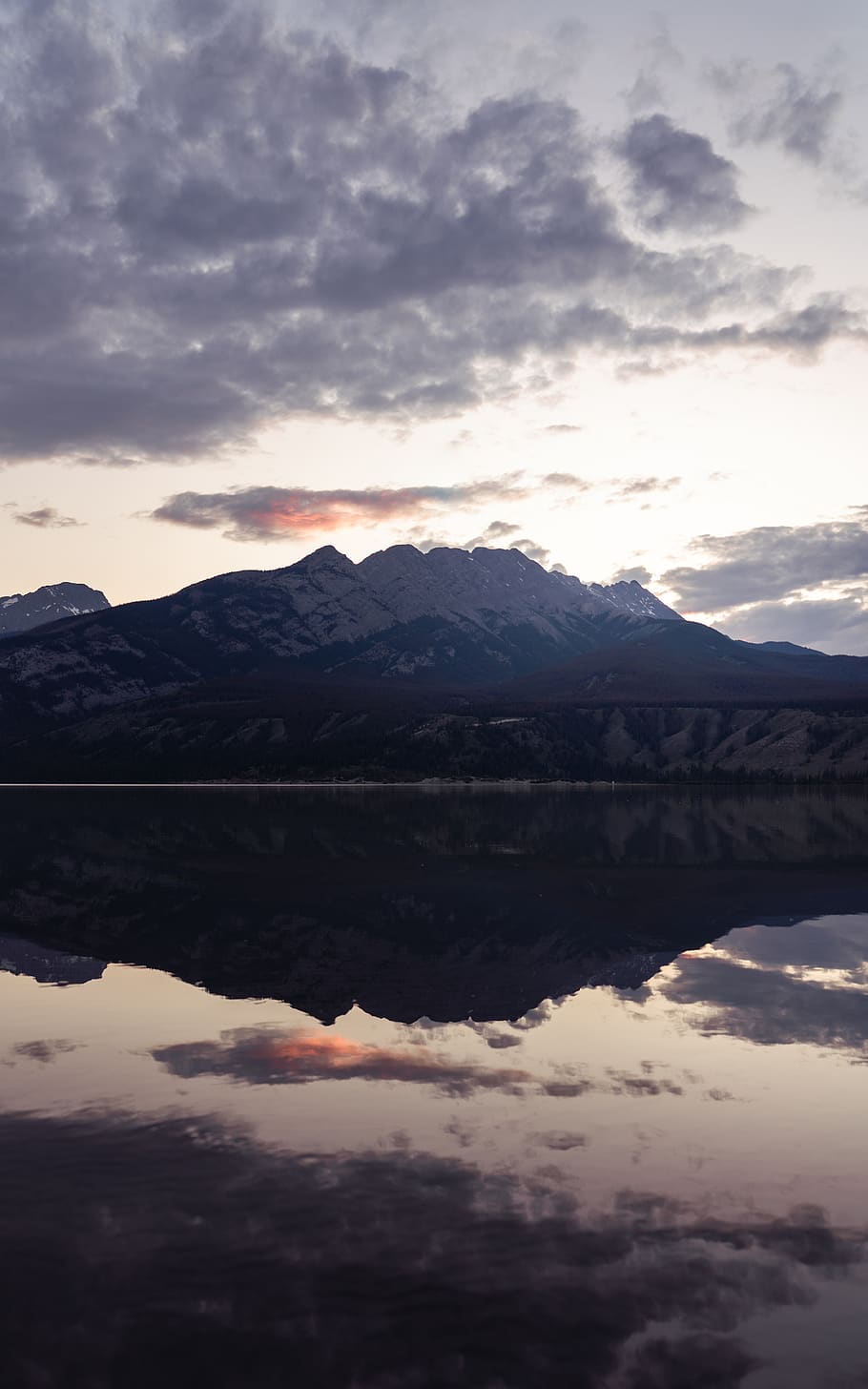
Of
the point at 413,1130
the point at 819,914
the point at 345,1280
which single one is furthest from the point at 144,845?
the point at 345,1280

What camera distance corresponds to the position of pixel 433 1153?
77.9 ft

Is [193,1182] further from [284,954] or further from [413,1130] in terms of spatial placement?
[284,954]

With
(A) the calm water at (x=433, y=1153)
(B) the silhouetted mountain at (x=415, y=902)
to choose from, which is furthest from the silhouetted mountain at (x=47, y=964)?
(B) the silhouetted mountain at (x=415, y=902)

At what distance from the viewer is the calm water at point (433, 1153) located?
622 inches

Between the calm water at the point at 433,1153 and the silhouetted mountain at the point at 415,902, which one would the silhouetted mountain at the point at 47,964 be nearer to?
the calm water at the point at 433,1153

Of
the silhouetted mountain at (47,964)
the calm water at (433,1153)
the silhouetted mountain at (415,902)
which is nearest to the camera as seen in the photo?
the calm water at (433,1153)

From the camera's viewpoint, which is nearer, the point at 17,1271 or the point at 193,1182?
the point at 17,1271

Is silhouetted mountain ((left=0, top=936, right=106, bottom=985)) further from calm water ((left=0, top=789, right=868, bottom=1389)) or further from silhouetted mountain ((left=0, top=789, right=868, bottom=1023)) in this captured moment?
silhouetted mountain ((left=0, top=789, right=868, bottom=1023))

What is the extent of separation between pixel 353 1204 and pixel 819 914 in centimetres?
4960

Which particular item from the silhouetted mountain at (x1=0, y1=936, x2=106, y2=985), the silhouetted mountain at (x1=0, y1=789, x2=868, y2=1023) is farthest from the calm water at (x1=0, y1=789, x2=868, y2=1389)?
the silhouetted mountain at (x1=0, y1=789, x2=868, y2=1023)

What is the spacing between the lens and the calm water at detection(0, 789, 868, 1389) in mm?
15797

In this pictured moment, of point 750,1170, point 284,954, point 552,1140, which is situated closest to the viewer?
point 750,1170

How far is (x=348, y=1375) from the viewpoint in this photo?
583 inches

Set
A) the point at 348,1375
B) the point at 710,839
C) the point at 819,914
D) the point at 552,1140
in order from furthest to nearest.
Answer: the point at 710,839
the point at 819,914
the point at 552,1140
the point at 348,1375
